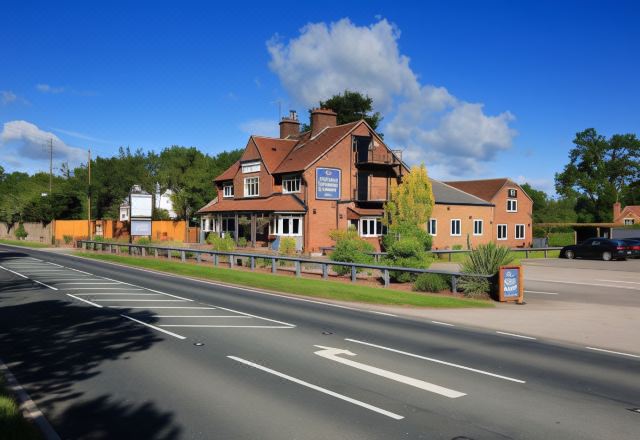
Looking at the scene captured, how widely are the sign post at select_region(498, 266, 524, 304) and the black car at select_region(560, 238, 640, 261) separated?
24.0 metres

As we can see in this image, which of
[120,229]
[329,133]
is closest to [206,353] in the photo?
[329,133]

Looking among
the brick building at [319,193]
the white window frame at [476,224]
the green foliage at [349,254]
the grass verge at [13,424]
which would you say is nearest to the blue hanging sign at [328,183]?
the brick building at [319,193]

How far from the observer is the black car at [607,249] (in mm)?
38844

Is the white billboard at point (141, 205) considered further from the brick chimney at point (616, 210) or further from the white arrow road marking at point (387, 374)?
the brick chimney at point (616, 210)

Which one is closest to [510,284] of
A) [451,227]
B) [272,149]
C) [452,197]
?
[451,227]

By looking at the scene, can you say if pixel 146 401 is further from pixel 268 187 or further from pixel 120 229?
pixel 120 229

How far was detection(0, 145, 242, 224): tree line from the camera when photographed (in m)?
66.4

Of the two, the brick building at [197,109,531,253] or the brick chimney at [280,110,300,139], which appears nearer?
the brick building at [197,109,531,253]

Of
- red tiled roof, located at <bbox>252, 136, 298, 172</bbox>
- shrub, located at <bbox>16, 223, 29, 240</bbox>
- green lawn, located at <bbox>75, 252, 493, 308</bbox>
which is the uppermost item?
red tiled roof, located at <bbox>252, 136, 298, 172</bbox>

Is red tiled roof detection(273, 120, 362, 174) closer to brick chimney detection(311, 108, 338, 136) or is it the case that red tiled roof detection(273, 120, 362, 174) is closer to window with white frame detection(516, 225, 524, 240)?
brick chimney detection(311, 108, 338, 136)

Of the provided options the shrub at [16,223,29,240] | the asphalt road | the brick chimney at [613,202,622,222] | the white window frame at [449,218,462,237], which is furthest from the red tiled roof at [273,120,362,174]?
the brick chimney at [613,202,622,222]

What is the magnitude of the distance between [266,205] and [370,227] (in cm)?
940

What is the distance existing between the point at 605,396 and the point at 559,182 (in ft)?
321

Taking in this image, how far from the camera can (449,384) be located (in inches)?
354
